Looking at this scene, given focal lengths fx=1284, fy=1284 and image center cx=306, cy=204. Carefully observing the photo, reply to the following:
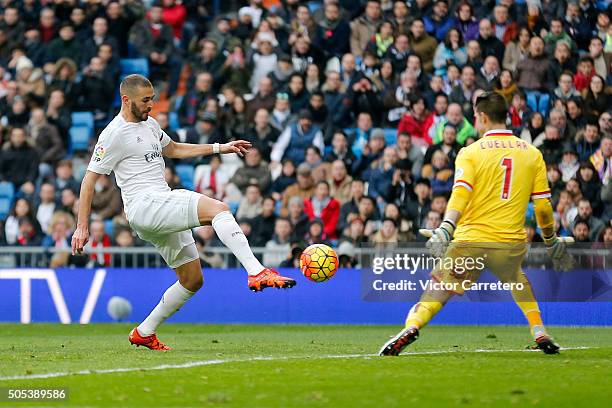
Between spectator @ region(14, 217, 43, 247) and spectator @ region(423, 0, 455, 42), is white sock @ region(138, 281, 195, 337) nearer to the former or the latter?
spectator @ region(14, 217, 43, 247)

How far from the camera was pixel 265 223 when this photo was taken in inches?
802

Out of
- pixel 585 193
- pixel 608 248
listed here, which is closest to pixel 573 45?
pixel 585 193

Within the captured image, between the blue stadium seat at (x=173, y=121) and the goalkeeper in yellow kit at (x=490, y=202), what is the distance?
13.2m

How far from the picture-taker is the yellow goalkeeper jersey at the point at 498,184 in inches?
424

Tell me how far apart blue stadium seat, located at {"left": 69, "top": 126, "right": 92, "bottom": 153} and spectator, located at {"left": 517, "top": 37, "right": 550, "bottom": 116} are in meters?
8.06

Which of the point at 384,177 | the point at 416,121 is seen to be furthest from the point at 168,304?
the point at 416,121

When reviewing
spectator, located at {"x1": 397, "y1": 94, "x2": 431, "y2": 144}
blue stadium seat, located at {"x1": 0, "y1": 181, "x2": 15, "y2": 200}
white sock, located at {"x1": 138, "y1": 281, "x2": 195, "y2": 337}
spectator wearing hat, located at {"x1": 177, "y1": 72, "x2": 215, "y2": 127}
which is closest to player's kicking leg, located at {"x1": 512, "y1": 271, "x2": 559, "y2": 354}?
white sock, located at {"x1": 138, "y1": 281, "x2": 195, "y2": 337}

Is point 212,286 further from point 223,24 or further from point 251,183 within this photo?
point 223,24

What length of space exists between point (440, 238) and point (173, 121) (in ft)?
46.9

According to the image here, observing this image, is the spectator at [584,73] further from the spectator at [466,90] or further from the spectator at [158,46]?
the spectator at [158,46]

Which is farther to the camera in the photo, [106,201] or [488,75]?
[106,201]

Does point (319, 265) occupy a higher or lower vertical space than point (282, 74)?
lower

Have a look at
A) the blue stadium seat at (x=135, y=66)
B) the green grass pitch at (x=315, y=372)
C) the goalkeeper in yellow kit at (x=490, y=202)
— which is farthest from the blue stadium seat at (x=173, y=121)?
the goalkeeper in yellow kit at (x=490, y=202)

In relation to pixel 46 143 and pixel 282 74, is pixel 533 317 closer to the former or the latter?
pixel 282 74
